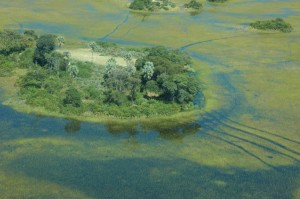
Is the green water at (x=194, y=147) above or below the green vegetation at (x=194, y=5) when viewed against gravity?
below

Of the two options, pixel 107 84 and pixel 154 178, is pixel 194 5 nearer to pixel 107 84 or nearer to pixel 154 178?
pixel 107 84

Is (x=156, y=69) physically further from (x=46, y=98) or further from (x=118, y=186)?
(x=118, y=186)

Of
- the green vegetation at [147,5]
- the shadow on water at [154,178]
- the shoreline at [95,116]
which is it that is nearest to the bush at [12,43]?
the shoreline at [95,116]

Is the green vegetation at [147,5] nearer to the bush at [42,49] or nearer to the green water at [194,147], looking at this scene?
the green water at [194,147]

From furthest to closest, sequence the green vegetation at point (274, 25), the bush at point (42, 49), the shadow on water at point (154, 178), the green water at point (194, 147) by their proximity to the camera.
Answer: the green vegetation at point (274, 25) → the bush at point (42, 49) → the green water at point (194, 147) → the shadow on water at point (154, 178)

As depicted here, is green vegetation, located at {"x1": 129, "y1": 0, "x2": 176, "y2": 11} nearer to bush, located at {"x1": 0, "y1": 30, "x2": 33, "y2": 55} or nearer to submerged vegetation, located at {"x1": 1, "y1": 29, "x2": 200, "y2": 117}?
submerged vegetation, located at {"x1": 1, "y1": 29, "x2": 200, "y2": 117}

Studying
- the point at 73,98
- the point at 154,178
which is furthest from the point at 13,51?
the point at 154,178

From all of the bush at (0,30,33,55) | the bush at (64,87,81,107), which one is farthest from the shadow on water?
the bush at (0,30,33,55)
